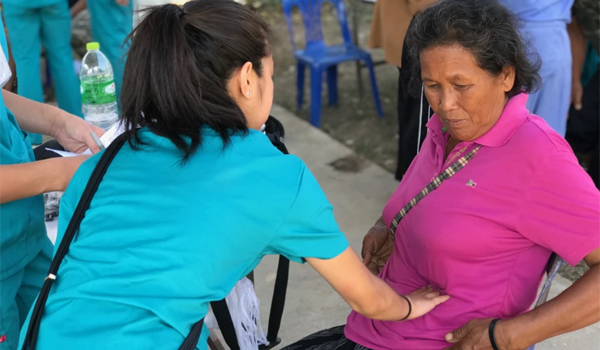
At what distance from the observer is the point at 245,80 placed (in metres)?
1.23

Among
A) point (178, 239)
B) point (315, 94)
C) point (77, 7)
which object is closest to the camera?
point (178, 239)

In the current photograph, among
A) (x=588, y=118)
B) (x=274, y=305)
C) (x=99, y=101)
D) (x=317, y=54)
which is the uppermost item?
(x=99, y=101)

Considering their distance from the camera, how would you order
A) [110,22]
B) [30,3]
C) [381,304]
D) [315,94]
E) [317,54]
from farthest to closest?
[317,54] < [315,94] < [110,22] < [30,3] < [381,304]

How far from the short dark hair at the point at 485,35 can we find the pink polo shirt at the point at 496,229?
9 centimetres

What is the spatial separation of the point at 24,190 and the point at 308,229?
726 millimetres

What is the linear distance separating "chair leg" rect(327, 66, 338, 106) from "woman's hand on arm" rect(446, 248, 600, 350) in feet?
14.6

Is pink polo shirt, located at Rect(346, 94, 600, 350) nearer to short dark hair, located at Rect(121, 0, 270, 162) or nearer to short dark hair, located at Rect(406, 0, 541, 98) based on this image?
short dark hair, located at Rect(406, 0, 541, 98)

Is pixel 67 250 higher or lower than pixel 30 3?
higher

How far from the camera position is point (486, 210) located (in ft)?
5.04

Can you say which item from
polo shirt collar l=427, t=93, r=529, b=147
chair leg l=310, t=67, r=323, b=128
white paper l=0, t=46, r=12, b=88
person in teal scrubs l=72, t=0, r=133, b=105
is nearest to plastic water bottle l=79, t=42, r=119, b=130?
white paper l=0, t=46, r=12, b=88

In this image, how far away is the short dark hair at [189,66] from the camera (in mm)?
1170

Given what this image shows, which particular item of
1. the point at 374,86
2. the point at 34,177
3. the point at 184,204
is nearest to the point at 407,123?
the point at 374,86

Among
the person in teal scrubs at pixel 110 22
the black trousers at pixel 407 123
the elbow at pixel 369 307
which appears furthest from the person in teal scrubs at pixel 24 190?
the person in teal scrubs at pixel 110 22

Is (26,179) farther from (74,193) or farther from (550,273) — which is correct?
(550,273)
